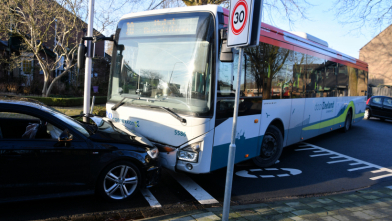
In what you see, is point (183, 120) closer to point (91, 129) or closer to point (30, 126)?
point (91, 129)

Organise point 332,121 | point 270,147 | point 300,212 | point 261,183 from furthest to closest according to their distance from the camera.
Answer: point 332,121, point 270,147, point 261,183, point 300,212

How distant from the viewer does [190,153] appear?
14.7ft

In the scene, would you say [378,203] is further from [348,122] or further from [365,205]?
[348,122]

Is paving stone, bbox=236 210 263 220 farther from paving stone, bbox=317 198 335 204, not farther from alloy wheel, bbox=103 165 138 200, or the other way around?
alloy wheel, bbox=103 165 138 200

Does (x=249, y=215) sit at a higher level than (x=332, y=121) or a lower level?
lower

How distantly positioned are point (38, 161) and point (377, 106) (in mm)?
18710

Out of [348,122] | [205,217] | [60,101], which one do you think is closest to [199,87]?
[205,217]

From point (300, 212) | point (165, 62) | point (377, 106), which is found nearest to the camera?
point (300, 212)

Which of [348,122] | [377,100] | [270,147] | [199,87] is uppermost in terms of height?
[377,100]

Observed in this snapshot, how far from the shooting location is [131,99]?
5164mm

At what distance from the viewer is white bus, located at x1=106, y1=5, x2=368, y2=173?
4438 mm

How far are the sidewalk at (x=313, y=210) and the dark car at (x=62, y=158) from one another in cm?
96

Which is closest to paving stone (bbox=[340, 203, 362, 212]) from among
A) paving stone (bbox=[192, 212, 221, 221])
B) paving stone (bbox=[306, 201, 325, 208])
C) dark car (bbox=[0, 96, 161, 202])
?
paving stone (bbox=[306, 201, 325, 208])

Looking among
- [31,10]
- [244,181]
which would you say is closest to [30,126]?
[244,181]
